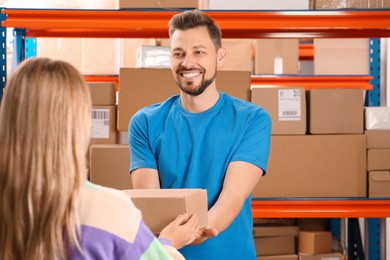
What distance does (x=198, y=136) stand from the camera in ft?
7.19

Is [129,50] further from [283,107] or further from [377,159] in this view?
[377,159]

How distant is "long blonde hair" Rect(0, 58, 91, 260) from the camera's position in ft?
3.77

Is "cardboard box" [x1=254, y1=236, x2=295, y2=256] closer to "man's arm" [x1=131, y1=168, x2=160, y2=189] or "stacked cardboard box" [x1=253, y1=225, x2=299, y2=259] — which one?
"stacked cardboard box" [x1=253, y1=225, x2=299, y2=259]

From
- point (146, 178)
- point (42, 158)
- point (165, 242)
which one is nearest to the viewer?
point (42, 158)

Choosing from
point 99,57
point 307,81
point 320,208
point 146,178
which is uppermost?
point 99,57

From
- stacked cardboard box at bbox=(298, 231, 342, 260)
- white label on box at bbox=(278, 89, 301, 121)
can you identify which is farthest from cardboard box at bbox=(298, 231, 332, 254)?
white label on box at bbox=(278, 89, 301, 121)

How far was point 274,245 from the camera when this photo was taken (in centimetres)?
387

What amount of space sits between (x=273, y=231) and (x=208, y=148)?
72.5 inches

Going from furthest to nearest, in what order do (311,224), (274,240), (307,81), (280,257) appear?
1. (307,81)
2. (311,224)
3. (274,240)
4. (280,257)

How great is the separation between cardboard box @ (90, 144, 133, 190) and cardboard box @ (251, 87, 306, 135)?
0.66m

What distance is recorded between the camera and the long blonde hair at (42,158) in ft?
3.77

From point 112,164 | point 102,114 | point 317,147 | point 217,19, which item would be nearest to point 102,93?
point 102,114

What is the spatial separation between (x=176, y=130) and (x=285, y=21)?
967 mm

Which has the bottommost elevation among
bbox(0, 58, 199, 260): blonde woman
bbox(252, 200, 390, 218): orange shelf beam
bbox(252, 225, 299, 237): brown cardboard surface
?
bbox(252, 225, 299, 237): brown cardboard surface
